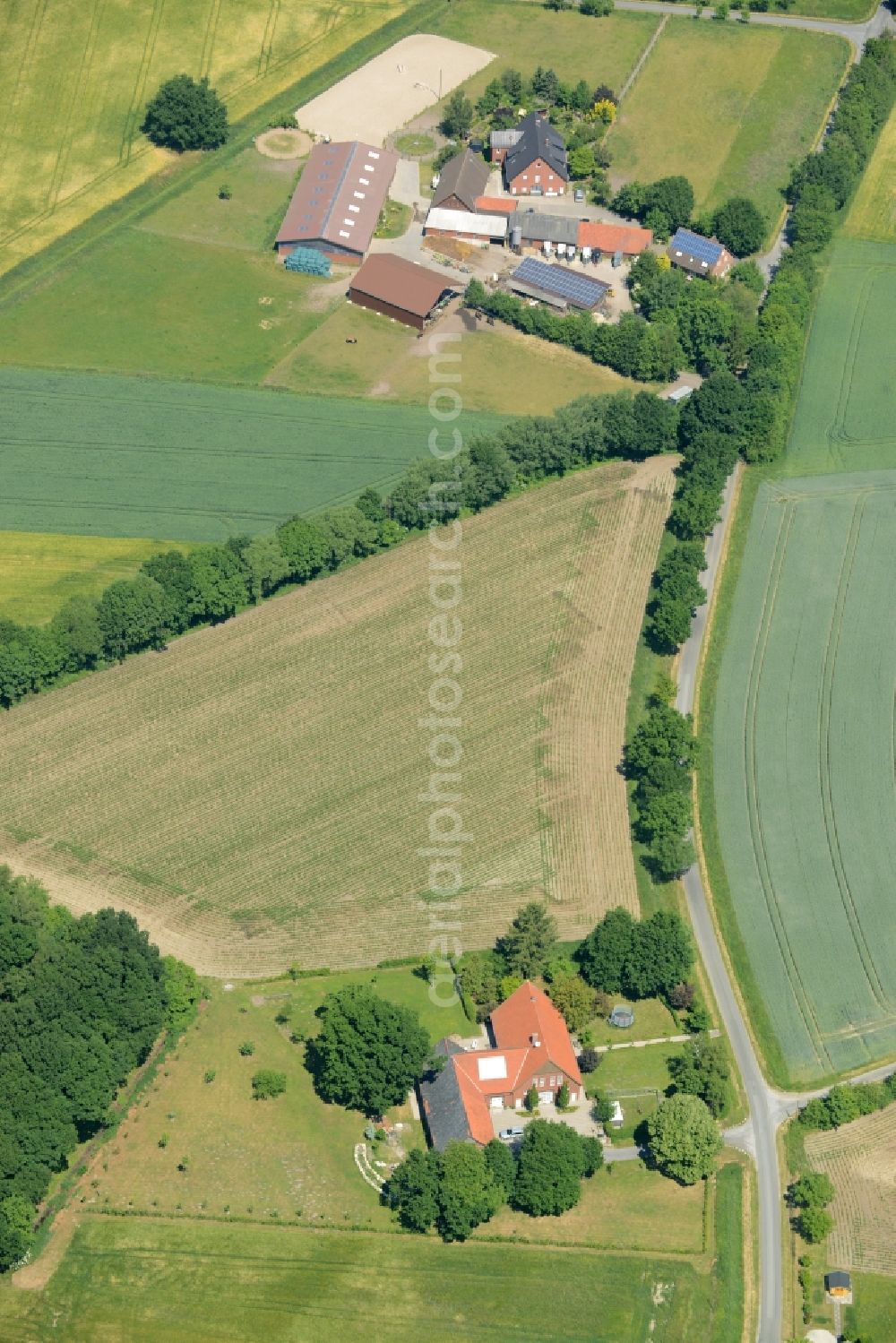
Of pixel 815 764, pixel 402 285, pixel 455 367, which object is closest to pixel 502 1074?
pixel 815 764

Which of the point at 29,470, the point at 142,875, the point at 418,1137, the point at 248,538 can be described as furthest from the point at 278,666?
the point at 418,1137

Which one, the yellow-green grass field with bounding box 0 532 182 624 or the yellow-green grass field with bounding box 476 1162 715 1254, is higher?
the yellow-green grass field with bounding box 0 532 182 624

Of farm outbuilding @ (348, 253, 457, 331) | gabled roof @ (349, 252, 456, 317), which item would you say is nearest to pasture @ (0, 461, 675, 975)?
farm outbuilding @ (348, 253, 457, 331)

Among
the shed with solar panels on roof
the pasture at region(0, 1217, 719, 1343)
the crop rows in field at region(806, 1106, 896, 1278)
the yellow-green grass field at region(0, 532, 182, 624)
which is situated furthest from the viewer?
the shed with solar panels on roof

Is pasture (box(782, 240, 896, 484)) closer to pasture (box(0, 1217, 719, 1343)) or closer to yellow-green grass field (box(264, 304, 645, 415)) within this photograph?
yellow-green grass field (box(264, 304, 645, 415))

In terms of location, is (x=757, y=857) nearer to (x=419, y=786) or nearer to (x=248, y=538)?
(x=419, y=786)
